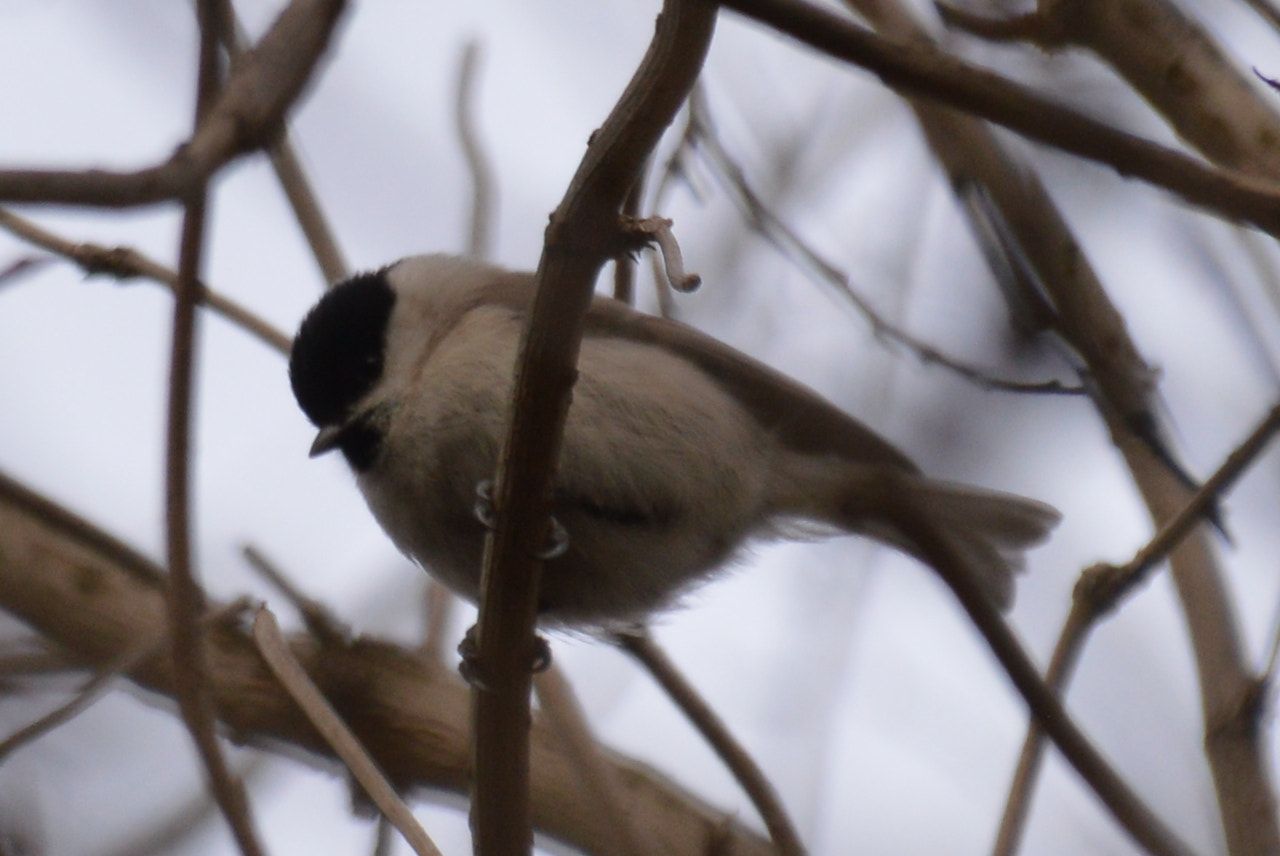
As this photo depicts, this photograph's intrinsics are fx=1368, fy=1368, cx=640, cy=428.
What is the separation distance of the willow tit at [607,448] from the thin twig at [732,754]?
33 cm

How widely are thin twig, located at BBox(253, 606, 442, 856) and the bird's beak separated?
3.47 ft

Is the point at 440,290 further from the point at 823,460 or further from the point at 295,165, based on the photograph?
the point at 823,460

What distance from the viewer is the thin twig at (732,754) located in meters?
2.59

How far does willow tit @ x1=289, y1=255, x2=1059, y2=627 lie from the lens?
297 cm

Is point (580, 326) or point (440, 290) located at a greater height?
point (440, 290)

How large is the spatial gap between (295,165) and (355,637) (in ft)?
3.82

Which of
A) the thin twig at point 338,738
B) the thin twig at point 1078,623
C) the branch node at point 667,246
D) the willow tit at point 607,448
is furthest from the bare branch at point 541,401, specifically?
the thin twig at point 1078,623

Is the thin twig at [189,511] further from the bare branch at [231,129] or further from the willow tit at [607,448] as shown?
the willow tit at [607,448]

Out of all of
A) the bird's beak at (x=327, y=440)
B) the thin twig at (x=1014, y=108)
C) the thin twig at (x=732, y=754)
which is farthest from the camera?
the bird's beak at (x=327, y=440)

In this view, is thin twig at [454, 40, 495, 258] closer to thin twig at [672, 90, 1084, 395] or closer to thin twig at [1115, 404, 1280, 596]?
thin twig at [672, 90, 1084, 395]

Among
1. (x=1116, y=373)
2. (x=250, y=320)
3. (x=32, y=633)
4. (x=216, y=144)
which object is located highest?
(x=250, y=320)

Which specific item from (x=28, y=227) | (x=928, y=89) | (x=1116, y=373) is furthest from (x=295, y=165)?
(x=928, y=89)

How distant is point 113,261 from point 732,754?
1475 mm

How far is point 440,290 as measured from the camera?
376 cm
